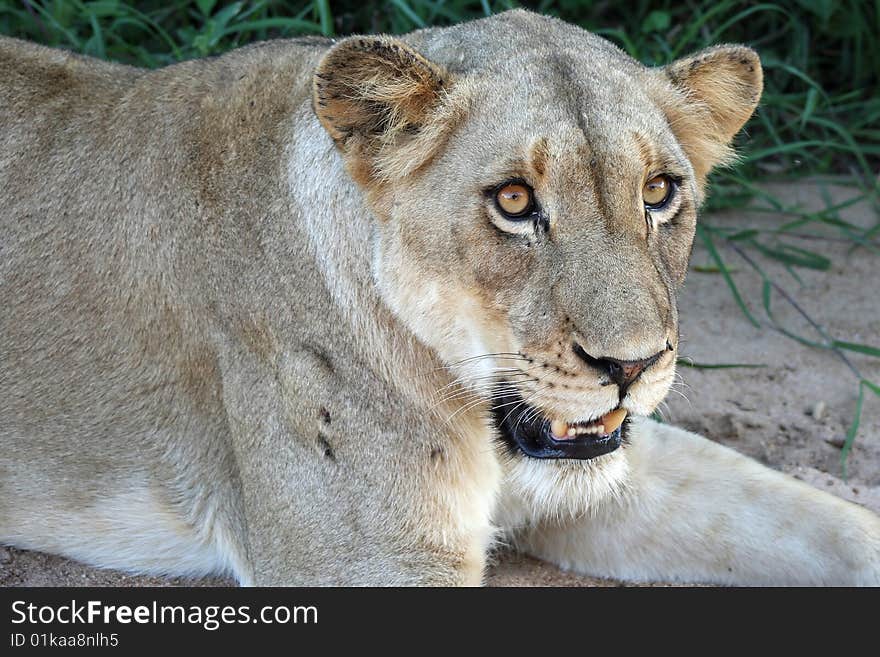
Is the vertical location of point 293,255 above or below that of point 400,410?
above

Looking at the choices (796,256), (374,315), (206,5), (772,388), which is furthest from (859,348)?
(206,5)

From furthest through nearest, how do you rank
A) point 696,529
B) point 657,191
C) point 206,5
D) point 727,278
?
point 206,5 < point 727,278 < point 696,529 < point 657,191

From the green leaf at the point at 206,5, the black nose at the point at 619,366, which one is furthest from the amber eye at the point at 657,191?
the green leaf at the point at 206,5

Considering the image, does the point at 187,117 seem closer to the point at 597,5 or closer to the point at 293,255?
the point at 293,255

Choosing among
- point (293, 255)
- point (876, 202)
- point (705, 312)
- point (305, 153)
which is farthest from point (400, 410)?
point (876, 202)

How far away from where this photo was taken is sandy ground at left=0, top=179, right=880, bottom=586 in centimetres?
305

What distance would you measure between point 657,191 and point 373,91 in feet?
1.77

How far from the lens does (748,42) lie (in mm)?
5117

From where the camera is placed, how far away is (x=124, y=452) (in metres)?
2.87

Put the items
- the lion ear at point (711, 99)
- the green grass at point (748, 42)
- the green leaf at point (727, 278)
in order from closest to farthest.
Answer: the lion ear at point (711, 99), the green leaf at point (727, 278), the green grass at point (748, 42)

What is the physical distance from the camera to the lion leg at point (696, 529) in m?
3.01

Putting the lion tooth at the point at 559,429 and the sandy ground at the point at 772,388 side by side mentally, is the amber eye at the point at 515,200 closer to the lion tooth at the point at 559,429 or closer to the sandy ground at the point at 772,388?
the lion tooth at the point at 559,429

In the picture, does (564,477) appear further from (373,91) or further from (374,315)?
(373,91)
